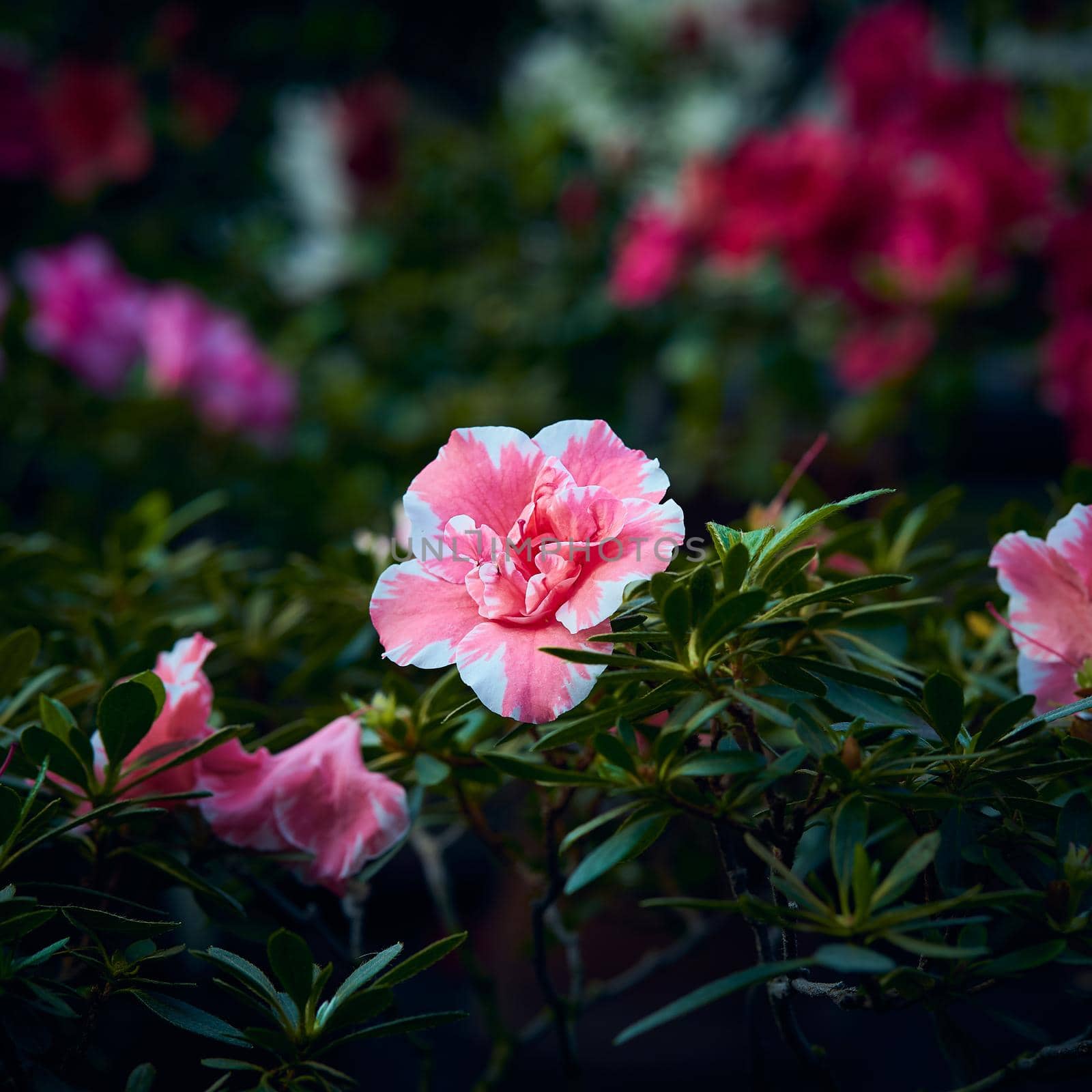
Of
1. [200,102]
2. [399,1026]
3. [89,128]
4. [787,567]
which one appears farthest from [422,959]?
[200,102]

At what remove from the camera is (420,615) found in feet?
1.53

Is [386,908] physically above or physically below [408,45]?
below

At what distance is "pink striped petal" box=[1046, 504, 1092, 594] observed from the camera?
0.50m

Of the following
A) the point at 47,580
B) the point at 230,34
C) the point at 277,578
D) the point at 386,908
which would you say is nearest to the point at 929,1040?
the point at 386,908

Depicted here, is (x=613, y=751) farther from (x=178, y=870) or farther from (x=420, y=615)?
(x=178, y=870)

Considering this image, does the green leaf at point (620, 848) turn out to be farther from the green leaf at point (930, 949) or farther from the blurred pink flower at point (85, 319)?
the blurred pink flower at point (85, 319)

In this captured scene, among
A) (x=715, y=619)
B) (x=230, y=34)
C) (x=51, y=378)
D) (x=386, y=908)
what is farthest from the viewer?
(x=230, y=34)

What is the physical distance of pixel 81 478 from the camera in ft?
4.70

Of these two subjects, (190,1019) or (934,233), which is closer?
(190,1019)

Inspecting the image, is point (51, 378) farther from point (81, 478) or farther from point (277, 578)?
point (277, 578)

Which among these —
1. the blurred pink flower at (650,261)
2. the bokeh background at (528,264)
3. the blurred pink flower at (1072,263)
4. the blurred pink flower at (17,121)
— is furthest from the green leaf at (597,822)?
the blurred pink flower at (17,121)

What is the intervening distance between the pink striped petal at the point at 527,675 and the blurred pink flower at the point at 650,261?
4.81 ft

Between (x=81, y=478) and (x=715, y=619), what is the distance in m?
1.26

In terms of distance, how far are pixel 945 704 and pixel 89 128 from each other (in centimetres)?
207
